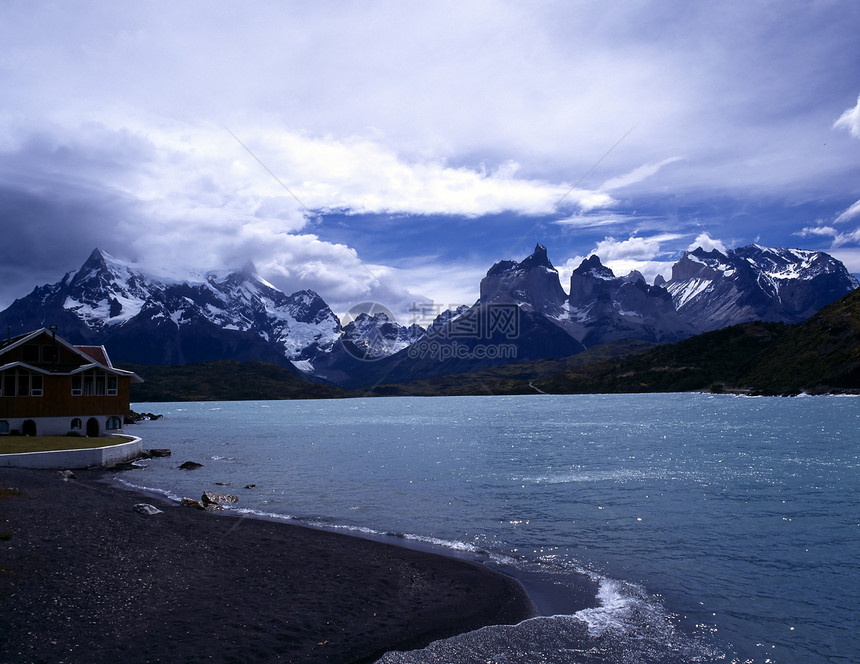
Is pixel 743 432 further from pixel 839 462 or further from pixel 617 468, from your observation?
pixel 617 468

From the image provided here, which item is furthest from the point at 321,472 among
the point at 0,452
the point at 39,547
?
the point at 39,547

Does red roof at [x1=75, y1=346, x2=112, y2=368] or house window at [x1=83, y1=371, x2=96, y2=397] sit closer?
house window at [x1=83, y1=371, x2=96, y2=397]

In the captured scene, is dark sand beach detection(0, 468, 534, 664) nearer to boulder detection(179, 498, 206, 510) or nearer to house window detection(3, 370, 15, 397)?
boulder detection(179, 498, 206, 510)

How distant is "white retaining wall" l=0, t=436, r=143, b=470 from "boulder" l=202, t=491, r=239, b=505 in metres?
20.0

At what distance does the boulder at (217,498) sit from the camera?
1551 inches

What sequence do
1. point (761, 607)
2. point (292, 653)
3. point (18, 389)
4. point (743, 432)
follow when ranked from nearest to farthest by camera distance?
1. point (292, 653)
2. point (761, 607)
3. point (18, 389)
4. point (743, 432)

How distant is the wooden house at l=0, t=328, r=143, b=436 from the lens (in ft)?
212

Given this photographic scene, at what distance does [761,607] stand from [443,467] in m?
40.9

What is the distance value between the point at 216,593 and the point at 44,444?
151ft

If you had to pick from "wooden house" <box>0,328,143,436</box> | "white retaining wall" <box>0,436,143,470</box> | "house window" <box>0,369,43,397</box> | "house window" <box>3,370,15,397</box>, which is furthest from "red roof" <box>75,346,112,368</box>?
"white retaining wall" <box>0,436,143,470</box>

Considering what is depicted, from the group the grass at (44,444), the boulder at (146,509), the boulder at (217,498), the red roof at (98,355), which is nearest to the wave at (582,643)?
the boulder at (146,509)

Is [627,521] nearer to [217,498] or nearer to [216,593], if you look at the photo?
[216,593]

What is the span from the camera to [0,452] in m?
49.5

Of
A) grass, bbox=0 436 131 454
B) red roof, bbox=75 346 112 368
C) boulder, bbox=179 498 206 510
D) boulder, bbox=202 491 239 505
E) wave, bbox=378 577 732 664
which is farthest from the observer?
red roof, bbox=75 346 112 368
